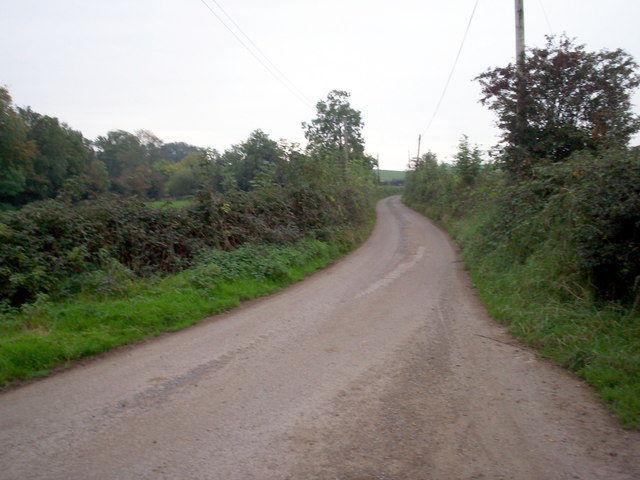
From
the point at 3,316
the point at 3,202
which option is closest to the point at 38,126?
the point at 3,202

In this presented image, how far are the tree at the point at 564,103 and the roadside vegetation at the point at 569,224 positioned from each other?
3 cm

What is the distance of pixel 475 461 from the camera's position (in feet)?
12.0

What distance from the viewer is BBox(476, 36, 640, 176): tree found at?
1302cm

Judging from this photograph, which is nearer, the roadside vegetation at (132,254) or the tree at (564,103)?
the roadside vegetation at (132,254)

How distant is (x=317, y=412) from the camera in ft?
14.9

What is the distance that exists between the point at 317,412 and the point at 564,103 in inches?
515

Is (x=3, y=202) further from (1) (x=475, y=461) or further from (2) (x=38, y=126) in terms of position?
(1) (x=475, y=461)

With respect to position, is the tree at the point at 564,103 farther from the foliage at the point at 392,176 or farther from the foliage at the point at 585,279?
the foliage at the point at 392,176

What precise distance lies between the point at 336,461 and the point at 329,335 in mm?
3647

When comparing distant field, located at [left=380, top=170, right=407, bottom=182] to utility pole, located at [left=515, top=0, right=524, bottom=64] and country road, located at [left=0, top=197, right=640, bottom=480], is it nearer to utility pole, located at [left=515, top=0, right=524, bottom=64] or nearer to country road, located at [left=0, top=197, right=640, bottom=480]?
utility pole, located at [left=515, top=0, right=524, bottom=64]

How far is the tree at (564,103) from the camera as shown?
13.0 m

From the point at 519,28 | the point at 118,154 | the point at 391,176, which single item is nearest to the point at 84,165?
the point at 118,154

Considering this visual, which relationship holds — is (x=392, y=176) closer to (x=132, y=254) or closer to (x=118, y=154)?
(x=118, y=154)

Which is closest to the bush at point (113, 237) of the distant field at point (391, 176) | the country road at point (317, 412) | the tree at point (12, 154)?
the country road at point (317, 412)
